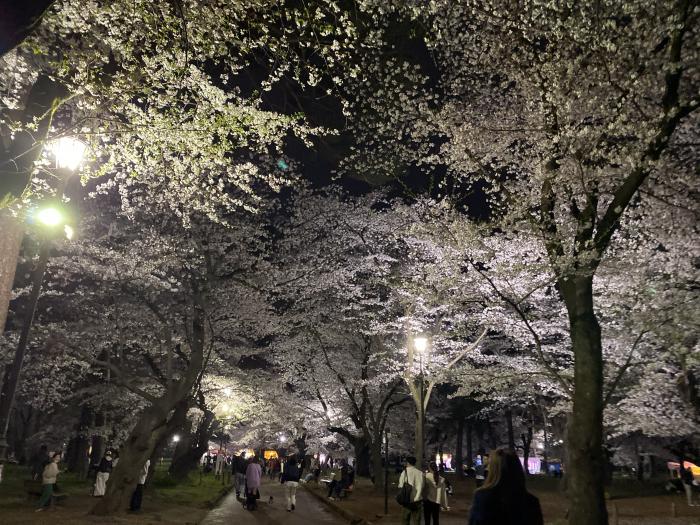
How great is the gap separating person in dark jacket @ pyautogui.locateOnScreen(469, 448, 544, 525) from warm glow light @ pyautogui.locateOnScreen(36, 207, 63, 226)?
8.23m

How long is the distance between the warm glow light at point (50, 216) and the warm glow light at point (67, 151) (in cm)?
83

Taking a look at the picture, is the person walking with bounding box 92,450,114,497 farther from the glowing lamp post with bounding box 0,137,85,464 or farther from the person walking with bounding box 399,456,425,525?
the person walking with bounding box 399,456,425,525

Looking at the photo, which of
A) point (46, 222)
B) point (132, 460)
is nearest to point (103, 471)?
point (132, 460)

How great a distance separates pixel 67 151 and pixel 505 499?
27.2 ft

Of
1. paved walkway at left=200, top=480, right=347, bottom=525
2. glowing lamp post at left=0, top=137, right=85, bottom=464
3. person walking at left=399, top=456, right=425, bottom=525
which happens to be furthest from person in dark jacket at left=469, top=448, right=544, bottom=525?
paved walkway at left=200, top=480, right=347, bottom=525

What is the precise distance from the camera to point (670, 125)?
8.34 meters

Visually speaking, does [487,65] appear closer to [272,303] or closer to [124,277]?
[124,277]

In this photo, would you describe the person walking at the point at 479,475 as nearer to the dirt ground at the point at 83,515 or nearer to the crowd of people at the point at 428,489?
the crowd of people at the point at 428,489

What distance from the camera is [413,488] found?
9812mm

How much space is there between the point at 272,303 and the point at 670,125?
1935 cm

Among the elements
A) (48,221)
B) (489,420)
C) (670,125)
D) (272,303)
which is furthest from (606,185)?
(489,420)

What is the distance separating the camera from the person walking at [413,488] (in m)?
9.75

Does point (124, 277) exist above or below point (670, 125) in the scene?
below

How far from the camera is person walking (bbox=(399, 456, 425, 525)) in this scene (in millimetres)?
9750
